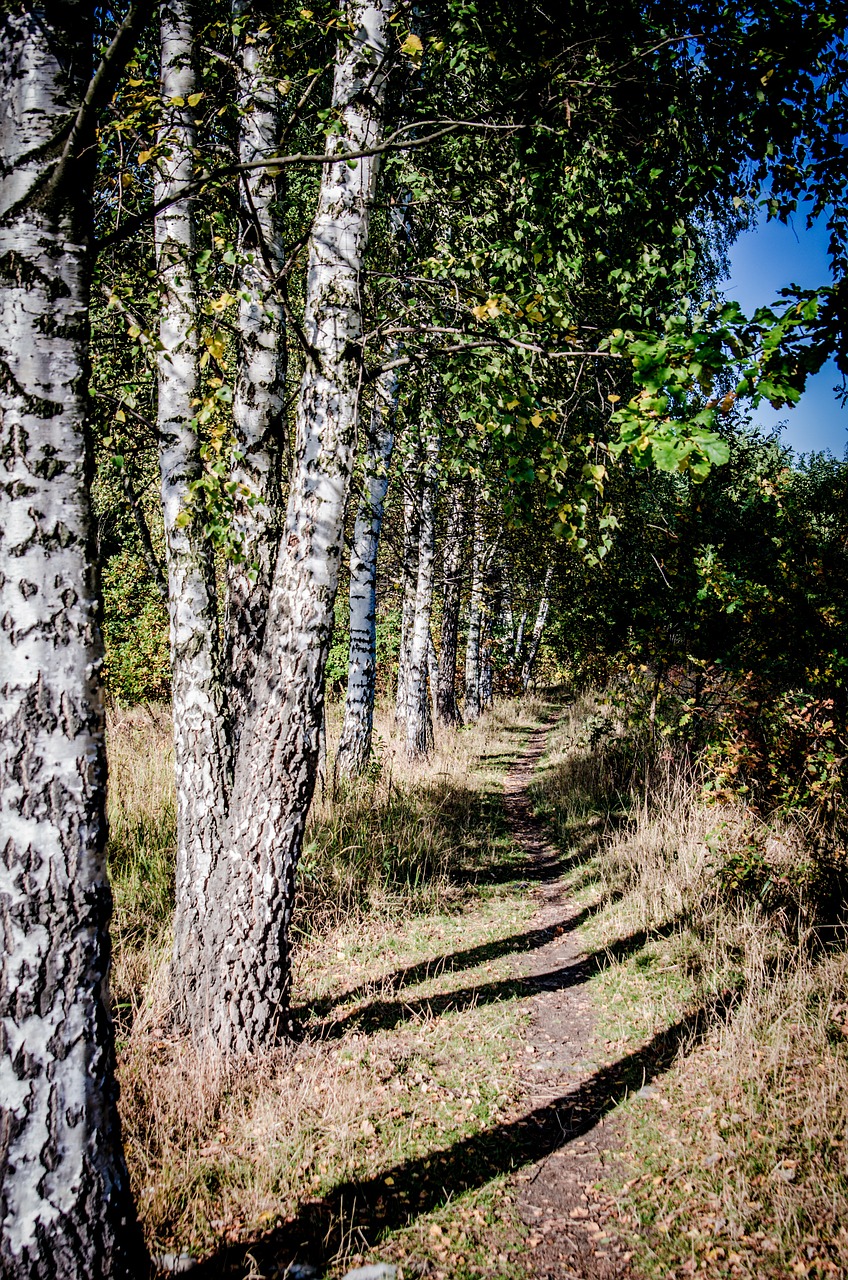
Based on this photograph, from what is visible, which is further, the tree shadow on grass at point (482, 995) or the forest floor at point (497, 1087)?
the tree shadow on grass at point (482, 995)

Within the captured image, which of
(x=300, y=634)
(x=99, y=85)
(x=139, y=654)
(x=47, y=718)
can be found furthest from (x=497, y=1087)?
(x=139, y=654)

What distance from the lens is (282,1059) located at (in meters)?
3.72

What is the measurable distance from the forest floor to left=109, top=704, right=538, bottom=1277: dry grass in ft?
0.05

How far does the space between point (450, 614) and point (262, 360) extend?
12152 mm

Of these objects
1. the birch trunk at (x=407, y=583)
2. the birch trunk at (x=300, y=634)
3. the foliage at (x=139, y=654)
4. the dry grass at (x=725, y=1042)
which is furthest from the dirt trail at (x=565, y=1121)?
the foliage at (x=139, y=654)

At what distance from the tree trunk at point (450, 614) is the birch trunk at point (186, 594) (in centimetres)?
882

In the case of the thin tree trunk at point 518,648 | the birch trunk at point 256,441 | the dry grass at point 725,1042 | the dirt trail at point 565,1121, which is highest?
the birch trunk at point 256,441

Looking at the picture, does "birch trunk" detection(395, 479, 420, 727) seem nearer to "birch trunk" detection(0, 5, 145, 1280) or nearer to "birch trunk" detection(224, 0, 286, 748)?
"birch trunk" detection(224, 0, 286, 748)

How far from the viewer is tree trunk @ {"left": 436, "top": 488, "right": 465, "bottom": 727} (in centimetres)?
1308

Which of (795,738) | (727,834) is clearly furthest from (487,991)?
(795,738)

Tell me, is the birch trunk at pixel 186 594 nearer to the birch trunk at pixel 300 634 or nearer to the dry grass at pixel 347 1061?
the birch trunk at pixel 300 634

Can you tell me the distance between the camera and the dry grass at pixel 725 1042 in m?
2.76

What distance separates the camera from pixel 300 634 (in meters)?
3.71

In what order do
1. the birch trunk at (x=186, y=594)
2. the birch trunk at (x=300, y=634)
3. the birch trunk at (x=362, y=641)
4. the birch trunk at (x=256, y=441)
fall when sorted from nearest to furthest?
1. the birch trunk at (x=300, y=634)
2. the birch trunk at (x=186, y=594)
3. the birch trunk at (x=256, y=441)
4. the birch trunk at (x=362, y=641)
